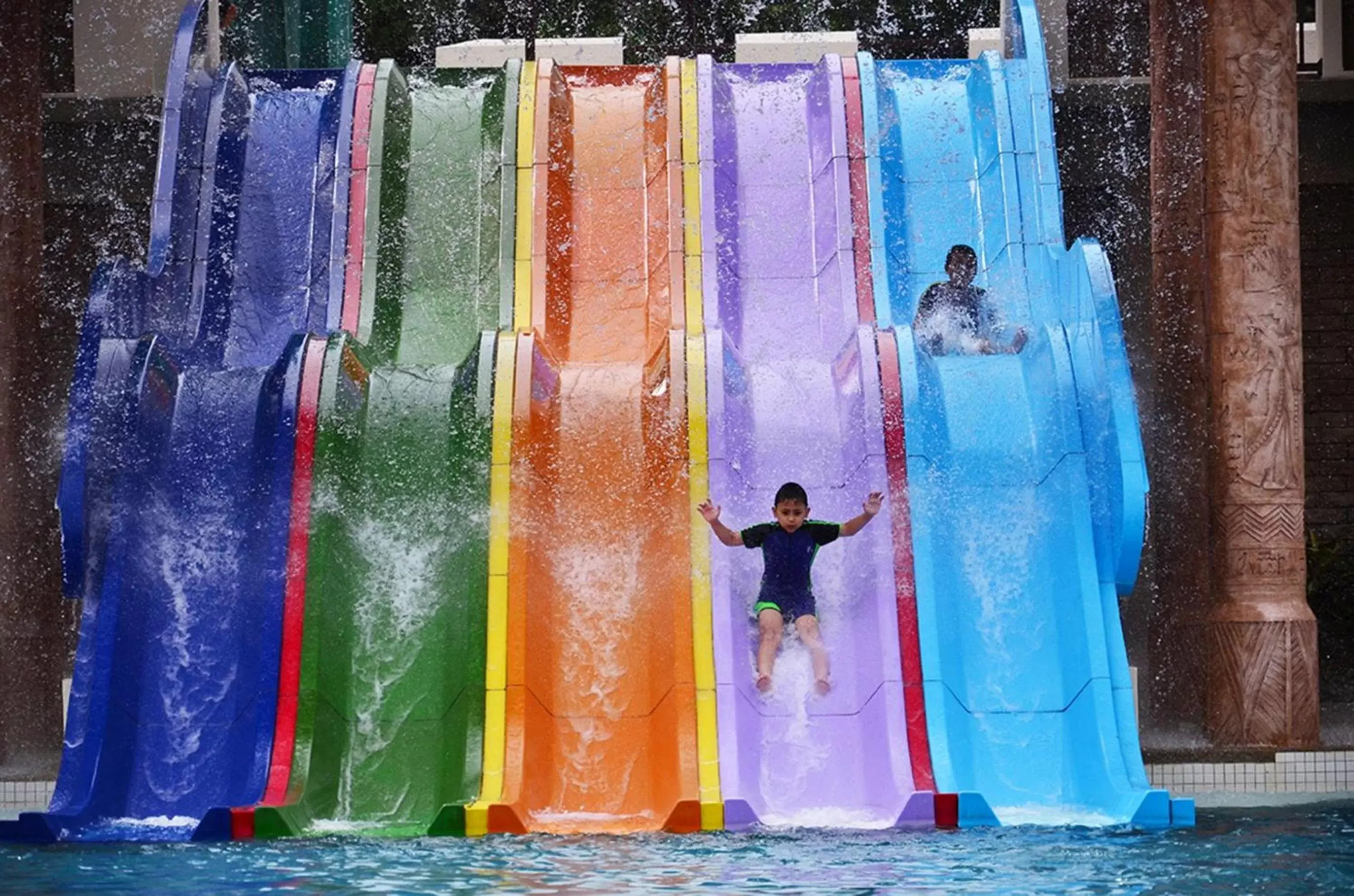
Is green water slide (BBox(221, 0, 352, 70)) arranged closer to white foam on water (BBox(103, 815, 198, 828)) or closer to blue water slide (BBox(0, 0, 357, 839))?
blue water slide (BBox(0, 0, 357, 839))

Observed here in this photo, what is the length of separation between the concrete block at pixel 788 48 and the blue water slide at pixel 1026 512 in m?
2.06

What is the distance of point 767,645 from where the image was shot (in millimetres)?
8102

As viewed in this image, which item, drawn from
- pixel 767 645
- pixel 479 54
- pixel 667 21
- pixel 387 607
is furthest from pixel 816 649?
Result: pixel 667 21

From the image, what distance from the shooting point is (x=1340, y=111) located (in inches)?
508

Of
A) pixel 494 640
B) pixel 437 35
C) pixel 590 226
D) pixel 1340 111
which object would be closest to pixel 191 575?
pixel 494 640

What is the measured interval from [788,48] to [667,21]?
7.78 metres

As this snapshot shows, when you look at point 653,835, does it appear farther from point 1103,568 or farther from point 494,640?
point 1103,568

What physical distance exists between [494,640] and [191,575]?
4.75 feet

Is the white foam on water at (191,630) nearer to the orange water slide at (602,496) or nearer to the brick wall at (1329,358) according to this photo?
the orange water slide at (602,496)

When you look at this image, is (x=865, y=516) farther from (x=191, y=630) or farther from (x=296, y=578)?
(x=191, y=630)

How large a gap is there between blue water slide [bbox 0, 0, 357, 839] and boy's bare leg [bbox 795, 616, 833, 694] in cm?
211

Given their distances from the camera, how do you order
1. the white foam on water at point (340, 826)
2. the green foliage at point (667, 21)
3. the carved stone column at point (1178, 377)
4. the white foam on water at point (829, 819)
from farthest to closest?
1. the green foliage at point (667, 21)
2. the carved stone column at point (1178, 377)
3. the white foam on water at point (340, 826)
4. the white foam on water at point (829, 819)

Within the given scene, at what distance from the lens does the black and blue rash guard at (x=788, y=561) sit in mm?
8273

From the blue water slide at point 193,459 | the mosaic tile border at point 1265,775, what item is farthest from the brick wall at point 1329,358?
the blue water slide at point 193,459
